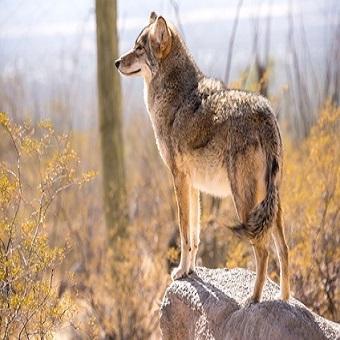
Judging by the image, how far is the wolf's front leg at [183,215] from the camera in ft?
17.5

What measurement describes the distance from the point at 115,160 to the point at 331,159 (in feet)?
8.54

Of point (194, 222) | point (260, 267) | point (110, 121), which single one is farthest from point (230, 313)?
point (110, 121)

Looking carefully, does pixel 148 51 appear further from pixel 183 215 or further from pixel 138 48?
pixel 183 215

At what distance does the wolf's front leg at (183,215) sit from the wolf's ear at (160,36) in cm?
82

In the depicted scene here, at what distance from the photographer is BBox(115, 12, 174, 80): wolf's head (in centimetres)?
543

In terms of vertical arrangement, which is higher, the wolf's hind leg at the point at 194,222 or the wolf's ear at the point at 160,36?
the wolf's ear at the point at 160,36

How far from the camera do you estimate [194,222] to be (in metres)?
5.66

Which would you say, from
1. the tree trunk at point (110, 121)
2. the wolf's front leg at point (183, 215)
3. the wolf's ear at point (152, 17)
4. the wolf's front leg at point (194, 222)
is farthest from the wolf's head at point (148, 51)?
the tree trunk at point (110, 121)

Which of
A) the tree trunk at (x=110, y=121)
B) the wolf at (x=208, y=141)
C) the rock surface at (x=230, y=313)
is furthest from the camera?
the tree trunk at (x=110, y=121)

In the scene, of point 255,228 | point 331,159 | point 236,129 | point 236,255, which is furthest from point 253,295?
point 331,159

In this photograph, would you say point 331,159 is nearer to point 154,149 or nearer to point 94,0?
point 94,0

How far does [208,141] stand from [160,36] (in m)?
0.85

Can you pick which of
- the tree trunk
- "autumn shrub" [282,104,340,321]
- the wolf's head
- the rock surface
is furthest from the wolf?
the tree trunk

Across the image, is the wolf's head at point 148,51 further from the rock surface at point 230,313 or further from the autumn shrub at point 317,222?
the autumn shrub at point 317,222
